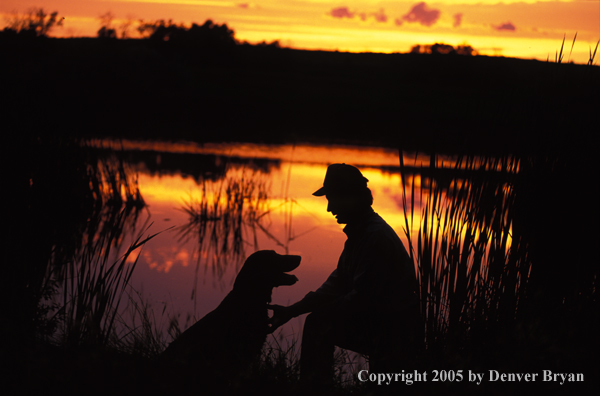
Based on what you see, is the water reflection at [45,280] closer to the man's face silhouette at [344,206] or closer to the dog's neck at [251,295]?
the dog's neck at [251,295]

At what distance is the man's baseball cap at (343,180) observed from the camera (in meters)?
3.88

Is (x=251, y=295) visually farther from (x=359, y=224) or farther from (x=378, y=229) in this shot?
(x=378, y=229)

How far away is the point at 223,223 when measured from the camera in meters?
9.30

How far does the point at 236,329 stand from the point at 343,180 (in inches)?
45.3

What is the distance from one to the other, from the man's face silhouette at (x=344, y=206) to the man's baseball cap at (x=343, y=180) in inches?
1.5

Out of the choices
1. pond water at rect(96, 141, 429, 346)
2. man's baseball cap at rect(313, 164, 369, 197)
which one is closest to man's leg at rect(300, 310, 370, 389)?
man's baseball cap at rect(313, 164, 369, 197)

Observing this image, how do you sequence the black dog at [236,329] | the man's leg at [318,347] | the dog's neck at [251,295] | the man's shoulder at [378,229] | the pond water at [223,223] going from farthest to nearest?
1. the pond water at [223,223]
2. the dog's neck at [251,295]
3. the man's shoulder at [378,229]
4. the man's leg at [318,347]
5. the black dog at [236,329]

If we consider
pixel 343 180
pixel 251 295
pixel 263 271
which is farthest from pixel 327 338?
pixel 343 180

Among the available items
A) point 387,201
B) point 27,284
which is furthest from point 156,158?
point 27,284

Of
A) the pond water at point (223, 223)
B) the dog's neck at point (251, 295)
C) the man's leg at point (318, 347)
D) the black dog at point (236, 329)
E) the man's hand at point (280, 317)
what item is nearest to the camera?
the black dog at point (236, 329)

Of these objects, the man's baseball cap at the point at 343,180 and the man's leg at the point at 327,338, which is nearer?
the man's leg at the point at 327,338

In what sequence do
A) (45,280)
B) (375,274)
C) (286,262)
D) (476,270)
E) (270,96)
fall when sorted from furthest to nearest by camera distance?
(270,96) → (45,280) → (286,262) → (476,270) → (375,274)

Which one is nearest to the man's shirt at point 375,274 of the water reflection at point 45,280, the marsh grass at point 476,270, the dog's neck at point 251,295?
the marsh grass at point 476,270

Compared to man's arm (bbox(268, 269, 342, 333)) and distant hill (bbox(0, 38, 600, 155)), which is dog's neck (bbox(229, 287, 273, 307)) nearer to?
man's arm (bbox(268, 269, 342, 333))
